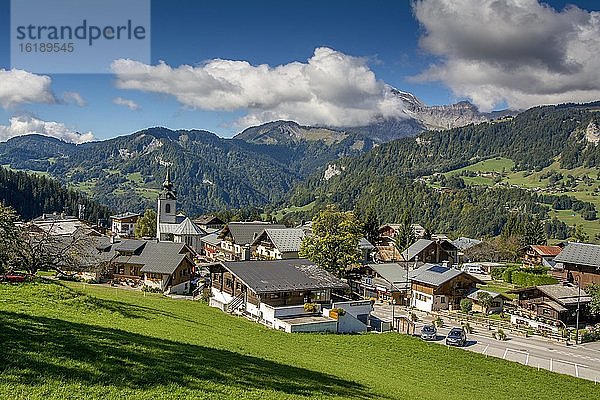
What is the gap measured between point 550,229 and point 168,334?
184035 millimetres

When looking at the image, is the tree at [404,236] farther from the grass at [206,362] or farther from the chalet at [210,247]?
the grass at [206,362]

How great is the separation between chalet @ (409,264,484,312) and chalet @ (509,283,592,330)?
6006mm

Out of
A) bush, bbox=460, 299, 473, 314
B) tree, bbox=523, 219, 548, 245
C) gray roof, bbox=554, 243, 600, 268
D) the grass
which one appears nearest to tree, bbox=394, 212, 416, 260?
tree, bbox=523, 219, 548, 245

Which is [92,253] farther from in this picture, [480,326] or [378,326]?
[480,326]

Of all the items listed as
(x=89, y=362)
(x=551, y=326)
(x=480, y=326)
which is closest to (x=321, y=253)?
(x=480, y=326)

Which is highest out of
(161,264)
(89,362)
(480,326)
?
(89,362)

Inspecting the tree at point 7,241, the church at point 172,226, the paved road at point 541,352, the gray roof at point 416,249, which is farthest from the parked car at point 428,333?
the church at point 172,226

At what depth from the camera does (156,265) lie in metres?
58.3

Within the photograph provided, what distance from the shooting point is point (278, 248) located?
7425 centimetres

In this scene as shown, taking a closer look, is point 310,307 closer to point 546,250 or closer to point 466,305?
point 466,305

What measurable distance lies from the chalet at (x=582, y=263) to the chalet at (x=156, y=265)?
4551 centimetres

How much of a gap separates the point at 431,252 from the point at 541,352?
4676cm

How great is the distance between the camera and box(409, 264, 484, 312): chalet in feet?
181

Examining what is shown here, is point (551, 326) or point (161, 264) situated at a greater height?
point (161, 264)
